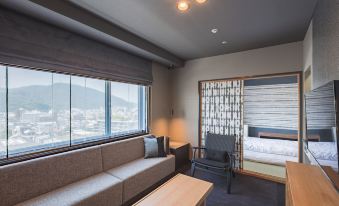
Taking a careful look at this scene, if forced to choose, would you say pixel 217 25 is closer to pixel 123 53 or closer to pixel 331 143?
pixel 123 53

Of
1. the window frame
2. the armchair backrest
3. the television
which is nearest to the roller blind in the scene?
the window frame

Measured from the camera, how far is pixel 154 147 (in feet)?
10.4

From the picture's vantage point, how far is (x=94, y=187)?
202cm

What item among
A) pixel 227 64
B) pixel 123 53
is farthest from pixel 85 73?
pixel 227 64

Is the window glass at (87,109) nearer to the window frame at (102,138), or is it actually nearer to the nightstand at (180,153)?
the window frame at (102,138)

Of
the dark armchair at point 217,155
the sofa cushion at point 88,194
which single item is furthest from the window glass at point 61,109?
the dark armchair at point 217,155

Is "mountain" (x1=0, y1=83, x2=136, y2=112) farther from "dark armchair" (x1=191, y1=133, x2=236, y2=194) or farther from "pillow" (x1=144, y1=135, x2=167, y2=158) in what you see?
"dark armchair" (x1=191, y1=133, x2=236, y2=194)

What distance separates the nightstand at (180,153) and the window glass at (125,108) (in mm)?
916

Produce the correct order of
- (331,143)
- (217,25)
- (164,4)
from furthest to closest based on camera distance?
(217,25)
(164,4)
(331,143)

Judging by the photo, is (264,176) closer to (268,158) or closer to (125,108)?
(268,158)

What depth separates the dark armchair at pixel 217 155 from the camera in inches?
114

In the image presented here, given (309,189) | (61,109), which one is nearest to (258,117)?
(309,189)

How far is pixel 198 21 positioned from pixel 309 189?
221 centimetres

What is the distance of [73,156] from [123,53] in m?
1.92
